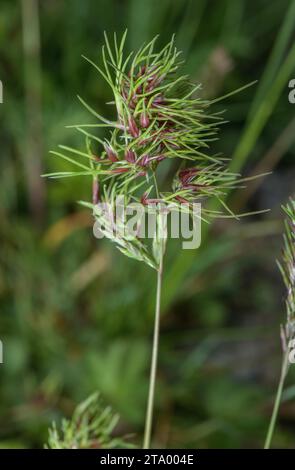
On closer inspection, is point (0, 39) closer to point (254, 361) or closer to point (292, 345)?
point (254, 361)

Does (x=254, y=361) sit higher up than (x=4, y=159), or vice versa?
(x=4, y=159)

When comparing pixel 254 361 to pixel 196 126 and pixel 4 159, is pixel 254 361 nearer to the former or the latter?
pixel 4 159

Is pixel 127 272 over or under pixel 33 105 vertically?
under
